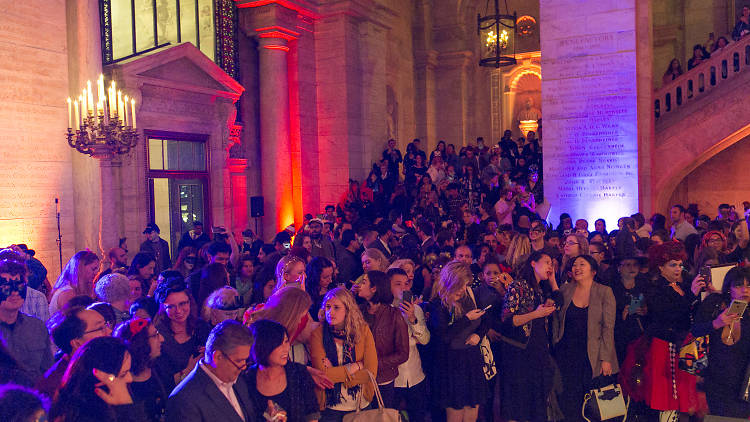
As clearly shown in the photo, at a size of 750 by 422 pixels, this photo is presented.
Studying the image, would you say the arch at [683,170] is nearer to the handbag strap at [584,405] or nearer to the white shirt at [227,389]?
the handbag strap at [584,405]

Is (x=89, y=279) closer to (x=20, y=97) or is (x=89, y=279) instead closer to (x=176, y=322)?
(x=176, y=322)

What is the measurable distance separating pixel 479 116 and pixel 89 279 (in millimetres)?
17401

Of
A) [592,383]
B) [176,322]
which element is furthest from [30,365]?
[592,383]

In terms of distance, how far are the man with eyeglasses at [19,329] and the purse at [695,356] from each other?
4.53 m

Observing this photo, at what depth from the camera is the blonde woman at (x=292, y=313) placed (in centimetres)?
366

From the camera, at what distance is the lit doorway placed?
12.0 meters

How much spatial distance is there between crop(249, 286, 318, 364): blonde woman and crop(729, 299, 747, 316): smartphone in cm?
295

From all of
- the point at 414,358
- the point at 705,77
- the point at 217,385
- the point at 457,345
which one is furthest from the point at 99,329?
the point at 705,77

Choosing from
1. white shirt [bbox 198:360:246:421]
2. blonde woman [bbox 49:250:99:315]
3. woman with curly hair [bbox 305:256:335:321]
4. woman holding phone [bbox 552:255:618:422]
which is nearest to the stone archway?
woman holding phone [bbox 552:255:618:422]

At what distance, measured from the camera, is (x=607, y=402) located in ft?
16.1

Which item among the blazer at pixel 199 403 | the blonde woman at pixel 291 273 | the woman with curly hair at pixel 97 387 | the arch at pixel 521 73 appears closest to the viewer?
the woman with curly hair at pixel 97 387

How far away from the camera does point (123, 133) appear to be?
25.1ft

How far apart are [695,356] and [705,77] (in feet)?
33.1

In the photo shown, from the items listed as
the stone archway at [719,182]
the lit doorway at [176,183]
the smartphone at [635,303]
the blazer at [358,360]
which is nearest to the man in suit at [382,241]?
the smartphone at [635,303]
